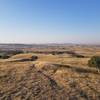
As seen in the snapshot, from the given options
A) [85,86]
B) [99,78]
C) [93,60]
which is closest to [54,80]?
[85,86]

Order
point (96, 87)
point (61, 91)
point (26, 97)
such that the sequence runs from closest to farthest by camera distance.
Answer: point (26, 97), point (61, 91), point (96, 87)

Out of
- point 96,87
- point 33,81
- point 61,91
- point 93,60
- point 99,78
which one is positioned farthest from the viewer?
point 93,60

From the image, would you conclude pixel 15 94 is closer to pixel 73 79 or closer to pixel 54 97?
pixel 54 97

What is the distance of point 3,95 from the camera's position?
1498 cm

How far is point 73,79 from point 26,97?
7469mm

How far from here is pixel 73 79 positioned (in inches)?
819

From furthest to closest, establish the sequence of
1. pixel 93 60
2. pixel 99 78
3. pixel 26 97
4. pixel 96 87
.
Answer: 1. pixel 93 60
2. pixel 99 78
3. pixel 96 87
4. pixel 26 97

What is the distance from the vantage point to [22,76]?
71.6 ft

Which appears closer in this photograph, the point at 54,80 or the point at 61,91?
the point at 61,91

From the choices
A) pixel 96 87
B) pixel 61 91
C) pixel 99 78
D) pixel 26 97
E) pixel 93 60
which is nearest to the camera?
pixel 26 97

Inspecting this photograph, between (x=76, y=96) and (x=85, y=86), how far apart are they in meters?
3.31

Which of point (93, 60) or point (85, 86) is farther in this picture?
point (93, 60)

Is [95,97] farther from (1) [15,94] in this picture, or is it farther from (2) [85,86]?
(1) [15,94]

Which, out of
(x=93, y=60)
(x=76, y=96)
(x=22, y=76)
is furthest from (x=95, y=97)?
(x=93, y=60)
